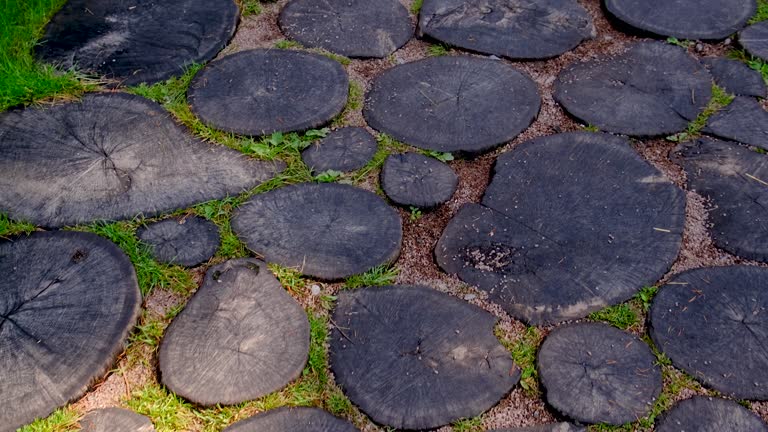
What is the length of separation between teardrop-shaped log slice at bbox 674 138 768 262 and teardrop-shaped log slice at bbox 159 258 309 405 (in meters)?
1.65

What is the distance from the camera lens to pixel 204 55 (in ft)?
11.5

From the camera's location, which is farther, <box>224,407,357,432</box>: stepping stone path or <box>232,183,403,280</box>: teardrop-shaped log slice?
<box>232,183,403,280</box>: teardrop-shaped log slice

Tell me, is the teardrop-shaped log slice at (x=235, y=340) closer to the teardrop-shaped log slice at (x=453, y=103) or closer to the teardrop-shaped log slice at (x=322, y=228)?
the teardrop-shaped log slice at (x=322, y=228)

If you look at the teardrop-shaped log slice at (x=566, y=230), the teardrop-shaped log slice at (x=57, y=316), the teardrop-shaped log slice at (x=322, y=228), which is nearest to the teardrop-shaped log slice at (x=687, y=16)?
the teardrop-shaped log slice at (x=566, y=230)

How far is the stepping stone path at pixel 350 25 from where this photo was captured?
361 centimetres

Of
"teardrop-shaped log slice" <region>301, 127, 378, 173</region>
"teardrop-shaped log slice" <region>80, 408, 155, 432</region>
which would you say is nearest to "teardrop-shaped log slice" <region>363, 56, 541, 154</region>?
"teardrop-shaped log slice" <region>301, 127, 378, 173</region>

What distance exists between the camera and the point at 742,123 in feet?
10.6

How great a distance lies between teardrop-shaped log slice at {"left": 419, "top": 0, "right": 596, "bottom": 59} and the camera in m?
3.62

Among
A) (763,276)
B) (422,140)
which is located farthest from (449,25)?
(763,276)

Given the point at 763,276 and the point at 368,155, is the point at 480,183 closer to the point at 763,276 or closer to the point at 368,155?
the point at 368,155

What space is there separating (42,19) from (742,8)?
367 cm

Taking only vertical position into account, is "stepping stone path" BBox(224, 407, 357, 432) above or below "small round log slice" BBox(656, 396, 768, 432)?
above

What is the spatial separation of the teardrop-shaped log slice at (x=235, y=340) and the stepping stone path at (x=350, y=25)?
1516mm

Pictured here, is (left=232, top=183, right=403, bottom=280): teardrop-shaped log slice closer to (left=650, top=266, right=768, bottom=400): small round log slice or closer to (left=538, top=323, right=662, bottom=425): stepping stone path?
(left=538, top=323, right=662, bottom=425): stepping stone path
